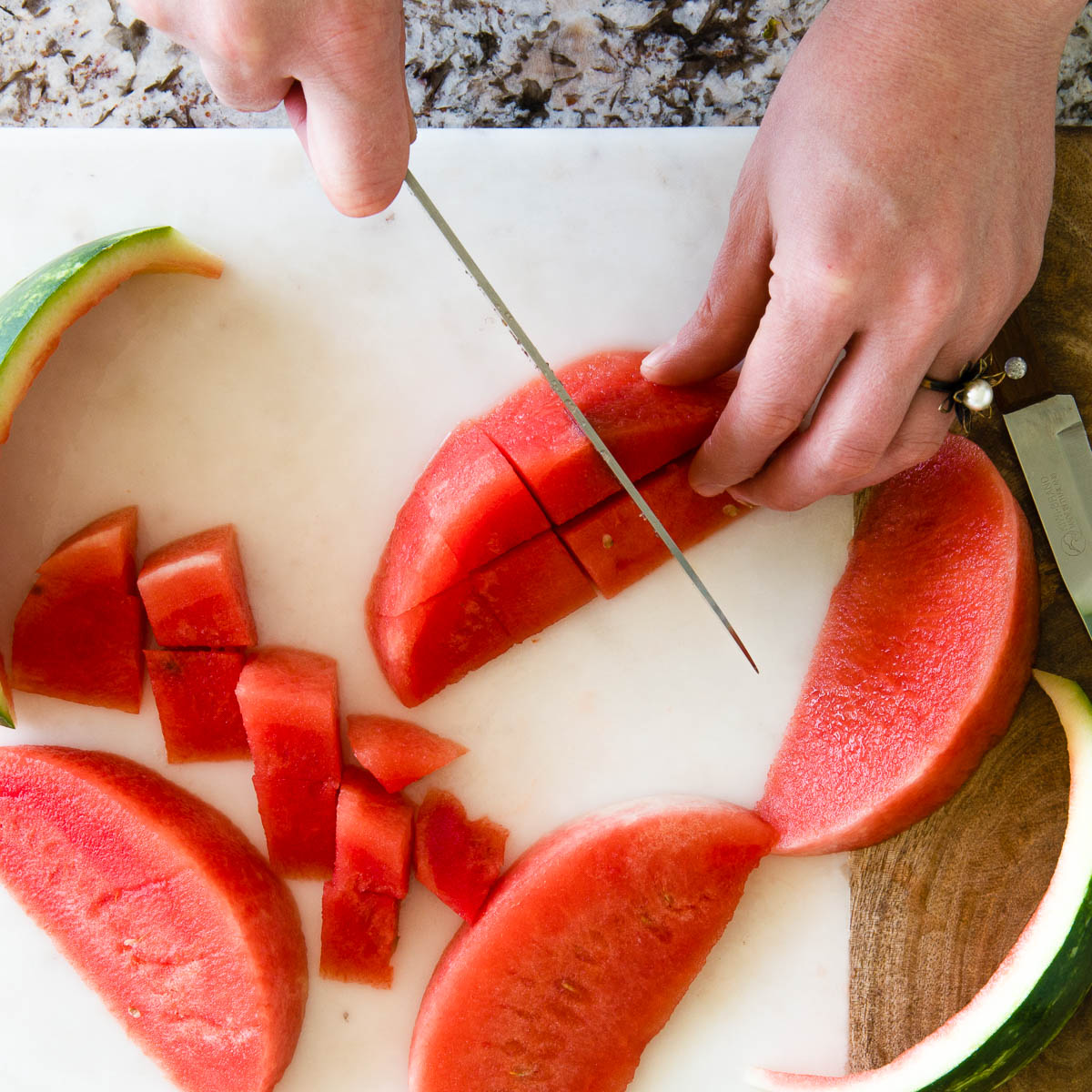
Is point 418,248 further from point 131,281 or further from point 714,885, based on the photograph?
point 714,885

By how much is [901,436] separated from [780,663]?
62 cm

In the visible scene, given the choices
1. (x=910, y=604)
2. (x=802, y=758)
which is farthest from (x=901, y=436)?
(x=802, y=758)

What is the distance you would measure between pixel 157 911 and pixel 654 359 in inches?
60.7

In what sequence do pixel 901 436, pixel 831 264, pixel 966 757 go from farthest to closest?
1. pixel 966 757
2. pixel 901 436
3. pixel 831 264

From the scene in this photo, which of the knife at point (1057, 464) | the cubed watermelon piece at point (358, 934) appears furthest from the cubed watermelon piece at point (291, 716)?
the knife at point (1057, 464)

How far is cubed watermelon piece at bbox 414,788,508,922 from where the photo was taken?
1.98m

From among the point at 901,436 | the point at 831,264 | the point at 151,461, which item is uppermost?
the point at 831,264

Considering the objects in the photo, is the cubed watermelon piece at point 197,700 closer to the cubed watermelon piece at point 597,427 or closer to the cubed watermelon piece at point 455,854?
the cubed watermelon piece at point 455,854

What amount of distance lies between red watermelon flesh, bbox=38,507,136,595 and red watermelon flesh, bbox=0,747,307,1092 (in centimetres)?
37

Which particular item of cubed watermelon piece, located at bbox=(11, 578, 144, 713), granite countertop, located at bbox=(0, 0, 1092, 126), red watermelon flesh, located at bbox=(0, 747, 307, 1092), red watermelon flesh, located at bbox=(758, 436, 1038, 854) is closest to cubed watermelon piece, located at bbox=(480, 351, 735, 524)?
red watermelon flesh, located at bbox=(758, 436, 1038, 854)

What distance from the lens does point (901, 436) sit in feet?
5.50

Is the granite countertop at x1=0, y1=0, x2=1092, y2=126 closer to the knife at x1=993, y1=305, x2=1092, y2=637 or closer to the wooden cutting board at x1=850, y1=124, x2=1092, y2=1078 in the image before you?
the wooden cutting board at x1=850, y1=124, x2=1092, y2=1078

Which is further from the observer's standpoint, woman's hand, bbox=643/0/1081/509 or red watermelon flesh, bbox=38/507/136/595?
red watermelon flesh, bbox=38/507/136/595

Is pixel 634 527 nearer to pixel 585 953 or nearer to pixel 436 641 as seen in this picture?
pixel 436 641
